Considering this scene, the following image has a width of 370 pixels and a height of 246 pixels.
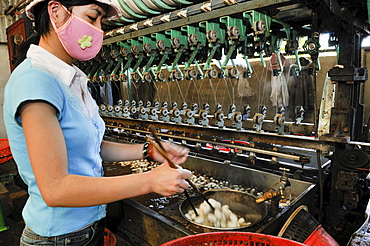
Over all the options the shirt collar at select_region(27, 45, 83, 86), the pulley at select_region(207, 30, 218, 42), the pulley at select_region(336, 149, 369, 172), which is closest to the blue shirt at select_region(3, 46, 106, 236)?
the shirt collar at select_region(27, 45, 83, 86)

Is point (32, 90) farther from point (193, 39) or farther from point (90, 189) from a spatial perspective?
point (193, 39)

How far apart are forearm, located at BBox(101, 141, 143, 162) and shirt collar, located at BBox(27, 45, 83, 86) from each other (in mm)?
479

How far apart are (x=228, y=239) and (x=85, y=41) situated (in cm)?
99

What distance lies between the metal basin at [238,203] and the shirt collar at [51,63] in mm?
1023

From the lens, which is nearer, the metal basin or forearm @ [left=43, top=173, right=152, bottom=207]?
forearm @ [left=43, top=173, right=152, bottom=207]

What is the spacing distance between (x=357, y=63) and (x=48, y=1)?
227cm

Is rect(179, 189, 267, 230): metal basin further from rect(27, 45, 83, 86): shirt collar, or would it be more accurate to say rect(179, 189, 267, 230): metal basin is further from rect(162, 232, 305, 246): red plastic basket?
rect(27, 45, 83, 86): shirt collar

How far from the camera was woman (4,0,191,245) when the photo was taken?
0.75m

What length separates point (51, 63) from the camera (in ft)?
2.92

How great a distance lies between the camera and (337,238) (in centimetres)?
193

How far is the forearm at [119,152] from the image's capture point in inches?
51.8

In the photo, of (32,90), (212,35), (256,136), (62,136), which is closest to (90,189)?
(62,136)

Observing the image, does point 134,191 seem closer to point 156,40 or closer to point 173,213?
point 173,213

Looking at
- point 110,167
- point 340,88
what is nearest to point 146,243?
point 110,167
